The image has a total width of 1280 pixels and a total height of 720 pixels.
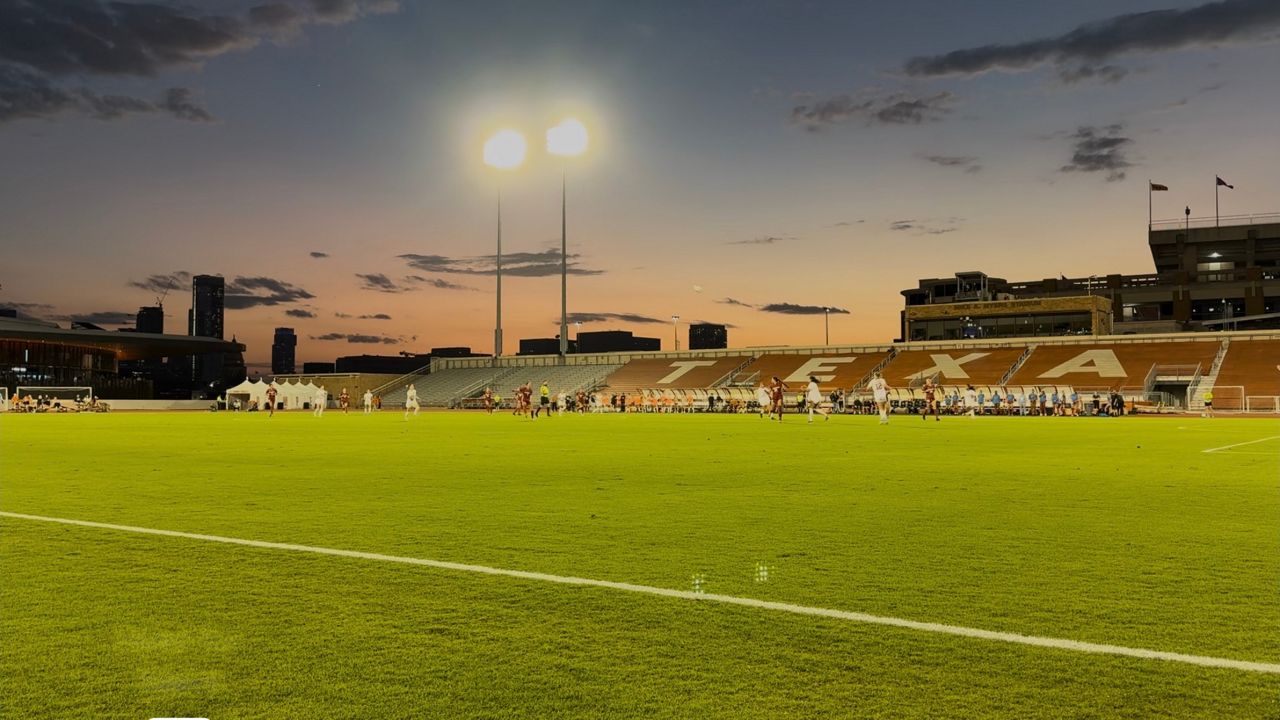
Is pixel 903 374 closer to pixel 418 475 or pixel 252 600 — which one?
pixel 418 475

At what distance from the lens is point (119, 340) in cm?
10719

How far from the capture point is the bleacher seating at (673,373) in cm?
7756

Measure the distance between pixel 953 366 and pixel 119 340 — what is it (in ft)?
303

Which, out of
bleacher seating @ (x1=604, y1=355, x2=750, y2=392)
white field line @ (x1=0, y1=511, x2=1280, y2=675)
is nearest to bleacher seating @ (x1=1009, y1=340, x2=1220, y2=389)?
bleacher seating @ (x1=604, y1=355, x2=750, y2=392)

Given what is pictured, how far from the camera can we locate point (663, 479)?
1399 cm

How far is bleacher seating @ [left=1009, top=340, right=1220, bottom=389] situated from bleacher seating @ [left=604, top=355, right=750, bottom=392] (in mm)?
23925

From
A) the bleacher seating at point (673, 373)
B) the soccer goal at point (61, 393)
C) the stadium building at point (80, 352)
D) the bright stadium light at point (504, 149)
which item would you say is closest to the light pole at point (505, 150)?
the bright stadium light at point (504, 149)

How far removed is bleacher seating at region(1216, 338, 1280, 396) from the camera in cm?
5412

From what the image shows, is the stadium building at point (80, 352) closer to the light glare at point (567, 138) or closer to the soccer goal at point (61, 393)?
the soccer goal at point (61, 393)

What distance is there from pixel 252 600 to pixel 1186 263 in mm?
119104

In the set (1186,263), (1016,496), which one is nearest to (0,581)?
(1016,496)

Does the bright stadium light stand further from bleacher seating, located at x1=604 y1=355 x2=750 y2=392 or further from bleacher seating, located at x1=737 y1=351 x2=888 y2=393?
bleacher seating, located at x1=737 y1=351 x2=888 y2=393

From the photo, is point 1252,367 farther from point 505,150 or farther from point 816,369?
point 505,150

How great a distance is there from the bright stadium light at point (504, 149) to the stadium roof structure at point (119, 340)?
66916mm
